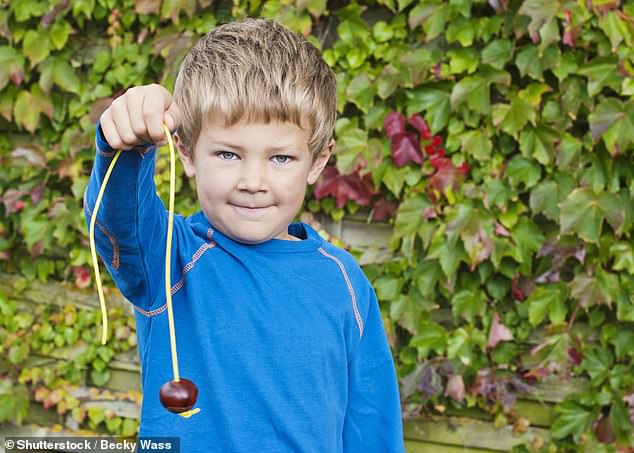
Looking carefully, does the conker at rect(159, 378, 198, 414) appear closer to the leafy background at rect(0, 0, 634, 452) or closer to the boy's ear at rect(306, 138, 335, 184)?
the boy's ear at rect(306, 138, 335, 184)

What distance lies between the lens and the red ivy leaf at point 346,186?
307 cm

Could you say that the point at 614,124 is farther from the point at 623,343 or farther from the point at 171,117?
the point at 171,117

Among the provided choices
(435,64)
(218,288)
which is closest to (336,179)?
(435,64)

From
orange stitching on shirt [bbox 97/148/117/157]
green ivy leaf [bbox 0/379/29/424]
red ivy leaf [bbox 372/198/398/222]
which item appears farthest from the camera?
green ivy leaf [bbox 0/379/29/424]

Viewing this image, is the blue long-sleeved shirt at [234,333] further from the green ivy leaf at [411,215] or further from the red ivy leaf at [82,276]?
the red ivy leaf at [82,276]

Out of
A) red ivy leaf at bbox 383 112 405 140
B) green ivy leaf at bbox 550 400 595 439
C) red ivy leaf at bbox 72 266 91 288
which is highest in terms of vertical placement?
red ivy leaf at bbox 383 112 405 140

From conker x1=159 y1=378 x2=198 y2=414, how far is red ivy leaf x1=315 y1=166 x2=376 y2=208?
74.3 inches

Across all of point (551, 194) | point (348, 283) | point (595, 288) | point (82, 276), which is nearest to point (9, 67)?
point (82, 276)

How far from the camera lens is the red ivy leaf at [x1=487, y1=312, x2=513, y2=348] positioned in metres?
2.96

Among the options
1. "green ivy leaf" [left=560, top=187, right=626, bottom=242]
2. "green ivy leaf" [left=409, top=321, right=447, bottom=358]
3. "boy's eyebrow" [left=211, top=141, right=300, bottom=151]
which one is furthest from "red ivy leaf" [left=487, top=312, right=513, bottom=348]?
"boy's eyebrow" [left=211, top=141, right=300, bottom=151]

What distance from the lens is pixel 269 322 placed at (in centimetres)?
153

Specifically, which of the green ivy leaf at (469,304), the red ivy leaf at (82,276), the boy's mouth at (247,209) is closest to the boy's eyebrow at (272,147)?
the boy's mouth at (247,209)

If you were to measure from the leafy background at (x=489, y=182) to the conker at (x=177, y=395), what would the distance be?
1828 millimetres

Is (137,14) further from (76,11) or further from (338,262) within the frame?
(338,262)
